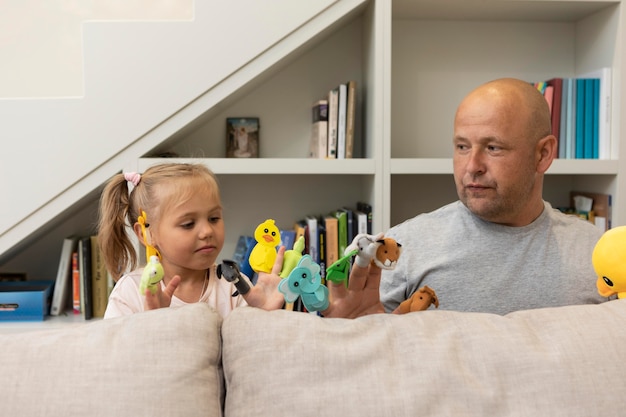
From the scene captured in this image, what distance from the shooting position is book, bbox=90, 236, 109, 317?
2465mm

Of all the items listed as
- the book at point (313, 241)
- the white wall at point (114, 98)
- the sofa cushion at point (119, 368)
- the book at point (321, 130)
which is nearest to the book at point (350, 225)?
the book at point (313, 241)

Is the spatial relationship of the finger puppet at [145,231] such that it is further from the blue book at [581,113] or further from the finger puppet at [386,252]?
the blue book at [581,113]

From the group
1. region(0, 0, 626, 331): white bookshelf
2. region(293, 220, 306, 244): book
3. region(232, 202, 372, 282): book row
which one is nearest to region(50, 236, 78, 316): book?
region(0, 0, 626, 331): white bookshelf

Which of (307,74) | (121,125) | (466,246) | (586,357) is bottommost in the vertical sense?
(586,357)

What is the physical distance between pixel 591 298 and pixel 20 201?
65.7 inches

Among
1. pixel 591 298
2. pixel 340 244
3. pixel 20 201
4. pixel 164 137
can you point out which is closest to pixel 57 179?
pixel 20 201

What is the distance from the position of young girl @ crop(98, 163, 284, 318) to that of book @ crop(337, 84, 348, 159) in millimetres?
915

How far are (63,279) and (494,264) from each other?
1565mm

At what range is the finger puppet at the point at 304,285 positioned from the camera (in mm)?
1084

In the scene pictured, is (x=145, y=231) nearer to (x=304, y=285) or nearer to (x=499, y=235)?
(x=304, y=285)

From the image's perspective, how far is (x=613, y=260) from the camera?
1270mm

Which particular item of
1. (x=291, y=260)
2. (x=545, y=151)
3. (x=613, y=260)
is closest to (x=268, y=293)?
(x=291, y=260)

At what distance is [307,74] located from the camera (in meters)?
2.69

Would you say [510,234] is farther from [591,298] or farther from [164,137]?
[164,137]
